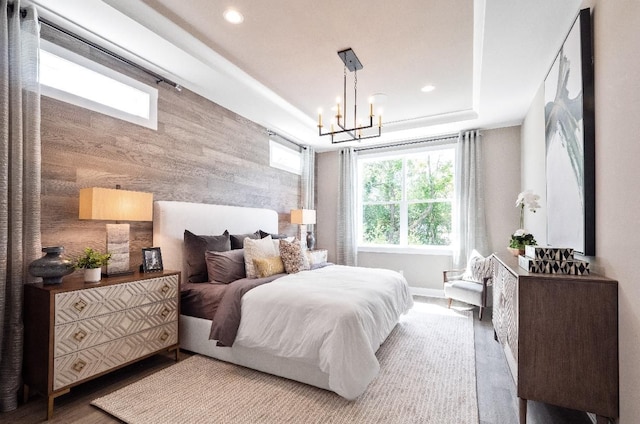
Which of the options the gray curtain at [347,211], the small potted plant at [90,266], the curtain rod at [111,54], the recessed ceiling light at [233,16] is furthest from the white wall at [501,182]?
the small potted plant at [90,266]

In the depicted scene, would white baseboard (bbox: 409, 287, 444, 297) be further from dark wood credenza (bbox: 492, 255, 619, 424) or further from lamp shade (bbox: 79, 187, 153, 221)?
lamp shade (bbox: 79, 187, 153, 221)

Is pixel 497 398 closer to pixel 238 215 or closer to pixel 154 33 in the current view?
pixel 238 215

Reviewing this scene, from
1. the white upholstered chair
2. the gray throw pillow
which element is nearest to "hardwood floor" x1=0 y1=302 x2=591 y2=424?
the gray throw pillow

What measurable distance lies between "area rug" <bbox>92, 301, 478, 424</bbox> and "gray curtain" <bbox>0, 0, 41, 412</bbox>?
29.8 inches

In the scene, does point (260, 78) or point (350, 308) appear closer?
point (350, 308)

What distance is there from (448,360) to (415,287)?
266 cm

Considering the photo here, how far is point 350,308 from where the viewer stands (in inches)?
88.8

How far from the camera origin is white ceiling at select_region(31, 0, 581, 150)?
230 cm

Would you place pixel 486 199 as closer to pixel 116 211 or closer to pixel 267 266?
pixel 267 266

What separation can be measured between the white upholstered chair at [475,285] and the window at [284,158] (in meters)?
3.29

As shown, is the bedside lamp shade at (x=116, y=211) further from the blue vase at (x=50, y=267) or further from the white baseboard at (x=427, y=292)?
the white baseboard at (x=427, y=292)

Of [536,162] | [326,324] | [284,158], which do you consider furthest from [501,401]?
[284,158]

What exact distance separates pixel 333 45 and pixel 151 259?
8.66 feet

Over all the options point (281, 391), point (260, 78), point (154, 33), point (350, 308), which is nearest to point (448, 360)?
point (350, 308)
